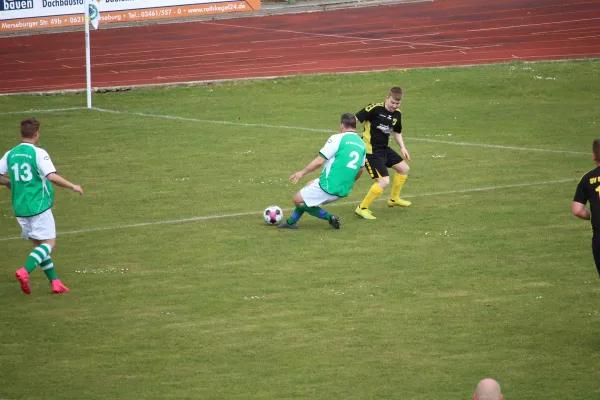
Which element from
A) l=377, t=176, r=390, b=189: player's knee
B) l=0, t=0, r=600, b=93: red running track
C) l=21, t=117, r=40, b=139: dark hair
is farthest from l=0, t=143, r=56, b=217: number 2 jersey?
l=0, t=0, r=600, b=93: red running track

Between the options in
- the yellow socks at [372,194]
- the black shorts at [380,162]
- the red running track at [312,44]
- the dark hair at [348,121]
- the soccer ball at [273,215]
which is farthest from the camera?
the red running track at [312,44]

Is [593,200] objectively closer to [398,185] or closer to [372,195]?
[372,195]

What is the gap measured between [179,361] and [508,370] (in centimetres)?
307

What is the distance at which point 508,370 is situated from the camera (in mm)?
9602

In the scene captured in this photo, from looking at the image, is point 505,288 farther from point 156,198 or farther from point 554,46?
point 554,46

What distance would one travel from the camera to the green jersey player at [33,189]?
479 inches

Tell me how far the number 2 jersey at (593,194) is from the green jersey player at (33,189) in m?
5.75

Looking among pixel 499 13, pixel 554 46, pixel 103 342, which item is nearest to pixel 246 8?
pixel 499 13

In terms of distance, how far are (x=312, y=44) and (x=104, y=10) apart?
379 inches

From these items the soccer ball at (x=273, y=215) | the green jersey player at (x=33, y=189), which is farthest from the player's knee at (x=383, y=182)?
the green jersey player at (x=33, y=189)

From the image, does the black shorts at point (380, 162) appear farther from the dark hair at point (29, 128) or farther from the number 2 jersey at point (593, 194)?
the number 2 jersey at point (593, 194)

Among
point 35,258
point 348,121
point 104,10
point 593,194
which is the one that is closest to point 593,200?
point 593,194

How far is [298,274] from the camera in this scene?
42.5 ft

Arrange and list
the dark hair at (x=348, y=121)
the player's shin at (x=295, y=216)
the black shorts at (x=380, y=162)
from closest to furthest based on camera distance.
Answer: the dark hair at (x=348, y=121) < the player's shin at (x=295, y=216) < the black shorts at (x=380, y=162)
